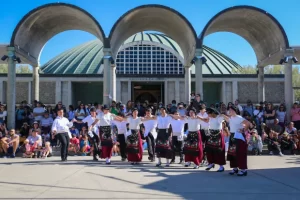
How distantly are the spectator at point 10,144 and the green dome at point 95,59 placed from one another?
20629 mm

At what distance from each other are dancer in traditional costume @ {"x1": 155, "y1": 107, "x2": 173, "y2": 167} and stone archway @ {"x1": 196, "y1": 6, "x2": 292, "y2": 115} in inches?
255

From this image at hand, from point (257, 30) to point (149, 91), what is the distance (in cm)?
1958

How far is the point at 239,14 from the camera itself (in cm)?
1717

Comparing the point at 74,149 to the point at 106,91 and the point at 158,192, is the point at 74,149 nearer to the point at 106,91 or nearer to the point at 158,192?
the point at 106,91

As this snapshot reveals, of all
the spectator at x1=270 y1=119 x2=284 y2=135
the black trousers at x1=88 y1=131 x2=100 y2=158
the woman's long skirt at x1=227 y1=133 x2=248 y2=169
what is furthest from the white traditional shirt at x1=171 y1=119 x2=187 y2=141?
the spectator at x1=270 y1=119 x2=284 y2=135

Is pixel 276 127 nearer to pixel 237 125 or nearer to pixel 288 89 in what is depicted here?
pixel 288 89

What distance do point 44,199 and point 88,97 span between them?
26904 millimetres

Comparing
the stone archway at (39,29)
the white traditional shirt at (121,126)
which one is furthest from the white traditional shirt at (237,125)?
the stone archway at (39,29)

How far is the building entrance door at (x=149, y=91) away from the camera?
34688 mm

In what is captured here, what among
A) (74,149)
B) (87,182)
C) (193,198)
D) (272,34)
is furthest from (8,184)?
(272,34)

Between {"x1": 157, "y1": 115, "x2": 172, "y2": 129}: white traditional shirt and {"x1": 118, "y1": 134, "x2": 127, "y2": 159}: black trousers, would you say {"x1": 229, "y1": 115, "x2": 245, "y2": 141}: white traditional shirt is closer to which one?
{"x1": 157, "y1": 115, "x2": 172, "y2": 129}: white traditional shirt

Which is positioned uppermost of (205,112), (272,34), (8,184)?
(272,34)

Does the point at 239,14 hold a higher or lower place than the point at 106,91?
higher

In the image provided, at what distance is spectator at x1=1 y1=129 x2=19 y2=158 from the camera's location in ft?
45.2
